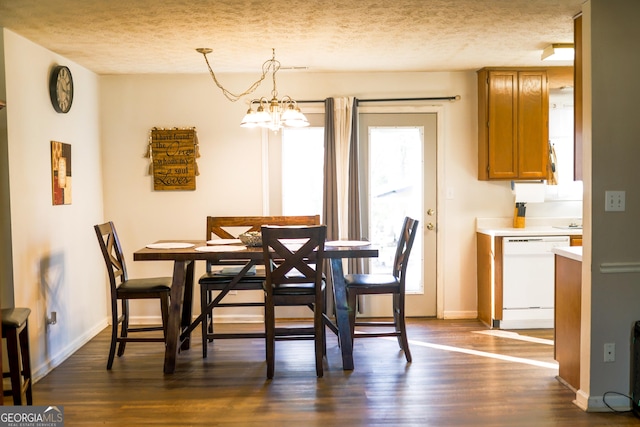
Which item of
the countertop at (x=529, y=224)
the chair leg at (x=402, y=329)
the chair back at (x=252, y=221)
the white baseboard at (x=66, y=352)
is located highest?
the chair back at (x=252, y=221)

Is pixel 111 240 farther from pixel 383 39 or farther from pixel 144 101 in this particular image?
pixel 383 39

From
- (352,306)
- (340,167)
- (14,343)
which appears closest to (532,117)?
(340,167)

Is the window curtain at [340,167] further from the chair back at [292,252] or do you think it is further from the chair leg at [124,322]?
the chair leg at [124,322]

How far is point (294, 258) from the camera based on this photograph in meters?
3.96

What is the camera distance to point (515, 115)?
5461mm

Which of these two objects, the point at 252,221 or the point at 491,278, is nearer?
the point at 252,221

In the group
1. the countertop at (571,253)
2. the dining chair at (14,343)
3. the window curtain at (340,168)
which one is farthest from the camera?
the window curtain at (340,168)

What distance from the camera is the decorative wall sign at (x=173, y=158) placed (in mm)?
5621

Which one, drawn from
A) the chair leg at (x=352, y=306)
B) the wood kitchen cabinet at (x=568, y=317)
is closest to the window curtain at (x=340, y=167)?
the chair leg at (x=352, y=306)

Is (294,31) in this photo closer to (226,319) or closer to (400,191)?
(400,191)

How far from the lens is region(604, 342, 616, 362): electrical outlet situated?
11.3ft

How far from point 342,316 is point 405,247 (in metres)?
0.68

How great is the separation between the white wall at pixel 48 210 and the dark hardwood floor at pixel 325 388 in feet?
1.08

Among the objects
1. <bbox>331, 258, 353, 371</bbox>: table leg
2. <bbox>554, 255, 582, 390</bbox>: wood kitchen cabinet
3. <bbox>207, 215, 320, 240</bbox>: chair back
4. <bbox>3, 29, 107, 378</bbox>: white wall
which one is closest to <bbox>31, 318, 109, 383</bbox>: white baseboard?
<bbox>3, 29, 107, 378</bbox>: white wall
